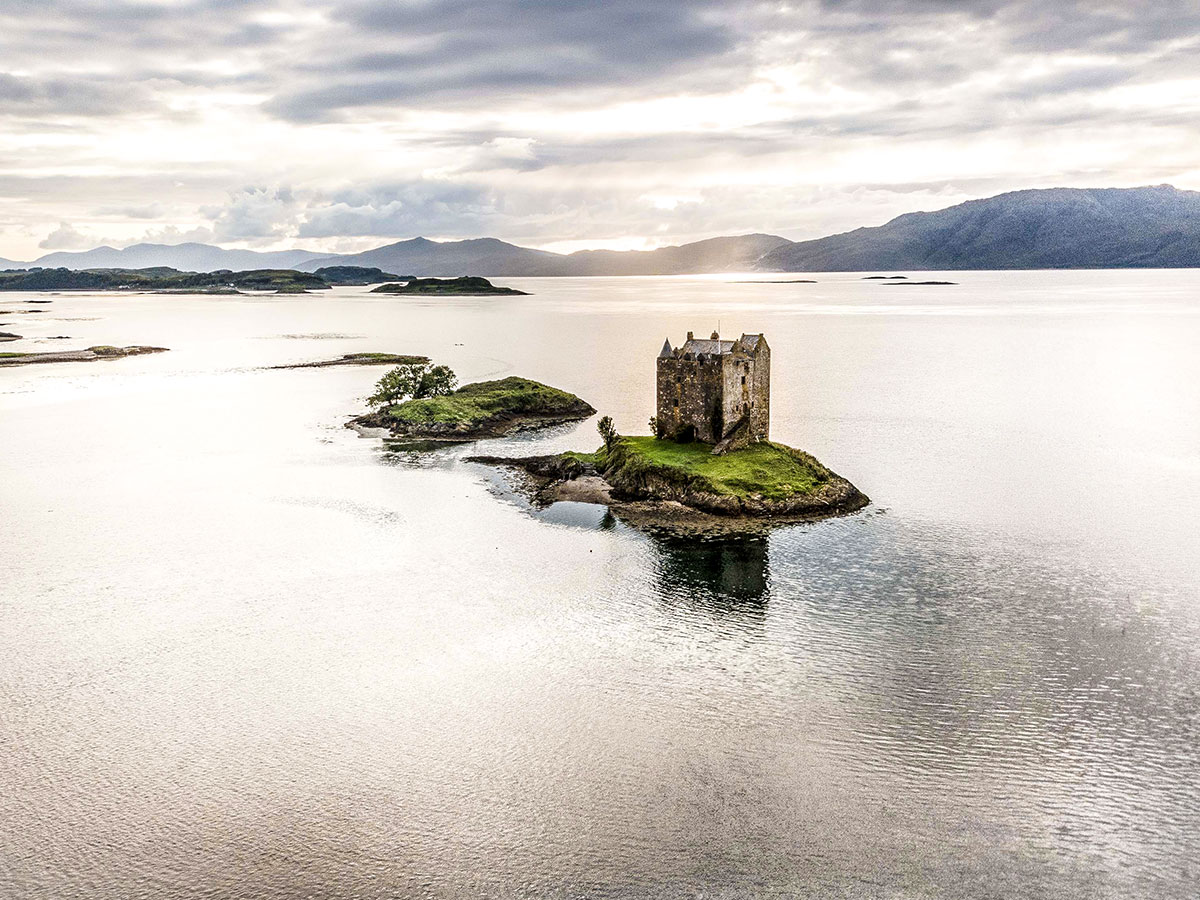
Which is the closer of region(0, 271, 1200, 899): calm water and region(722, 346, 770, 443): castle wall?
region(0, 271, 1200, 899): calm water

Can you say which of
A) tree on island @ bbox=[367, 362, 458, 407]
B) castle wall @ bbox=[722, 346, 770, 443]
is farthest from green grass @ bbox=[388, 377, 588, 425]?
castle wall @ bbox=[722, 346, 770, 443]

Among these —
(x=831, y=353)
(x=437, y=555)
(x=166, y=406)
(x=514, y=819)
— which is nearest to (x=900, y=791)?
(x=514, y=819)

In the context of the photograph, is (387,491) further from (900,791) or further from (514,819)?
(900,791)

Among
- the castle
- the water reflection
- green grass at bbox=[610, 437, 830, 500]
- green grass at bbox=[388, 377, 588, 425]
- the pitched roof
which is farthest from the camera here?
green grass at bbox=[388, 377, 588, 425]

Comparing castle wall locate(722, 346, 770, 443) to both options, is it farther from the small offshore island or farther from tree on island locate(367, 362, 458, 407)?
tree on island locate(367, 362, 458, 407)

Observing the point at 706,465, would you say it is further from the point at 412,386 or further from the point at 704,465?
the point at 412,386

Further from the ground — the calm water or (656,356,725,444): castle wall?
Result: (656,356,725,444): castle wall

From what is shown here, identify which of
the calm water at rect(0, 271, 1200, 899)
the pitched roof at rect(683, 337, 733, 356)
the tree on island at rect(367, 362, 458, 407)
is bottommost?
the calm water at rect(0, 271, 1200, 899)
